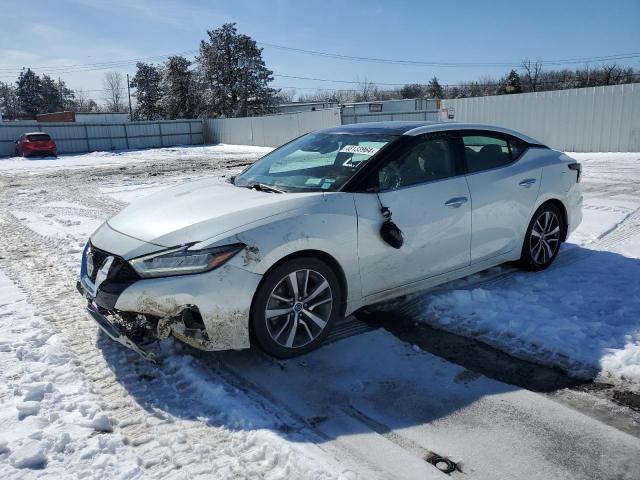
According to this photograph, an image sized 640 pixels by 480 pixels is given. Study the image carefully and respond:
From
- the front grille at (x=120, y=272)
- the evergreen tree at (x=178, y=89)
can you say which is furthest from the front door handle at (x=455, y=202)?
the evergreen tree at (x=178, y=89)

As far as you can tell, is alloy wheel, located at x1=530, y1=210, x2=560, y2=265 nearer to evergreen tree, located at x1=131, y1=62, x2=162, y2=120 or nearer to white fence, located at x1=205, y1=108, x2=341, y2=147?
white fence, located at x1=205, y1=108, x2=341, y2=147

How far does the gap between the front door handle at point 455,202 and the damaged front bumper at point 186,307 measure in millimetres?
1818

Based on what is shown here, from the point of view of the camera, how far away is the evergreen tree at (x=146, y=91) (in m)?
56.9

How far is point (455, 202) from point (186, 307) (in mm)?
2349

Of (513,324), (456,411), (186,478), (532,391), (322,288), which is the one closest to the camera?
(186,478)

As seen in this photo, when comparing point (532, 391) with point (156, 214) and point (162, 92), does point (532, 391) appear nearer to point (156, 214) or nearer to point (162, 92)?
point (156, 214)

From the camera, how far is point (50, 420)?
9.43 ft

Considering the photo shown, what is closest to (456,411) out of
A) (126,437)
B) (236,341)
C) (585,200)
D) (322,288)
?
(322,288)

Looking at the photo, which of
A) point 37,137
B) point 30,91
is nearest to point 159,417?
point 37,137

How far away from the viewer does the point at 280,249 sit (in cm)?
333

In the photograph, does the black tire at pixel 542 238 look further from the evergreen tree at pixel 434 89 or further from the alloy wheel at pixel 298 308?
the evergreen tree at pixel 434 89

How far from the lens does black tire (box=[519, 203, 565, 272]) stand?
16.7ft

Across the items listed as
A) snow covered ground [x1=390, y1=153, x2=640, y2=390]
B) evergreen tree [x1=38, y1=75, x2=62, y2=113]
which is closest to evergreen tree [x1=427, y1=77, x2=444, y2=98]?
evergreen tree [x1=38, y1=75, x2=62, y2=113]

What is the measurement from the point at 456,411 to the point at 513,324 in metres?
1.27
